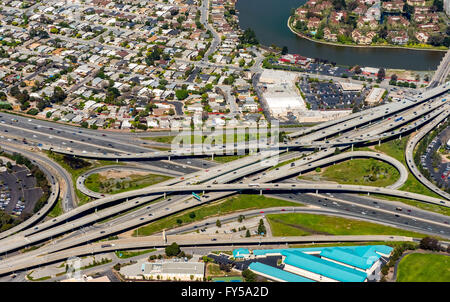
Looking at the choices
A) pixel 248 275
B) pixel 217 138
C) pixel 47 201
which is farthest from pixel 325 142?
pixel 47 201

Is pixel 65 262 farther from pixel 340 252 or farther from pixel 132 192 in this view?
pixel 340 252

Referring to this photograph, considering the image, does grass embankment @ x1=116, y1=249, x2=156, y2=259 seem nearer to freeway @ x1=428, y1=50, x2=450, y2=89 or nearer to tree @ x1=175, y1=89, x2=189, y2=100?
tree @ x1=175, y1=89, x2=189, y2=100

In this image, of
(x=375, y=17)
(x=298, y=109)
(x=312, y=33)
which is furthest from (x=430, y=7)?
(x=298, y=109)

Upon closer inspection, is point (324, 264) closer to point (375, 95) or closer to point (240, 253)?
point (240, 253)

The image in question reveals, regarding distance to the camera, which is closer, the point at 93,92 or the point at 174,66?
the point at 93,92

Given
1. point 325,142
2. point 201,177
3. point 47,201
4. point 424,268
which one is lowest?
point 47,201

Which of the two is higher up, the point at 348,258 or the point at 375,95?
the point at 375,95

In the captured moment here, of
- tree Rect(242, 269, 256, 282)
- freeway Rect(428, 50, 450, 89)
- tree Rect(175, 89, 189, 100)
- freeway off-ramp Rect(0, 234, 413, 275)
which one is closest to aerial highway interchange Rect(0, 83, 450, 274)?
freeway off-ramp Rect(0, 234, 413, 275)
